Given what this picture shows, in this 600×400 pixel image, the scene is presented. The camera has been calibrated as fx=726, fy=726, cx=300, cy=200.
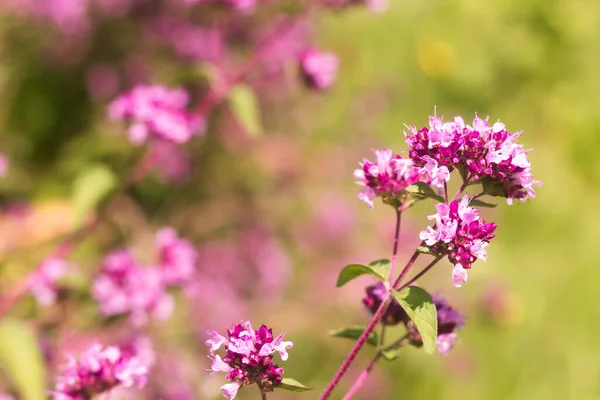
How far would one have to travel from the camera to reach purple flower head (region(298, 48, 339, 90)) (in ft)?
7.97

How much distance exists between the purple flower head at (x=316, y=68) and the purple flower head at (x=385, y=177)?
1124mm

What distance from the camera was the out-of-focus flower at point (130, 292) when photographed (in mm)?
2156

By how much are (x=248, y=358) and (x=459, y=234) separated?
1.31 ft

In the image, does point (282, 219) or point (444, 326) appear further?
point (282, 219)

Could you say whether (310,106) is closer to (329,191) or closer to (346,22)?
(329,191)

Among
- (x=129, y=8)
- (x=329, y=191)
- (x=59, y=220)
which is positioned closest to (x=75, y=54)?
(x=129, y=8)

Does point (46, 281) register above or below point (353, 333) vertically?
above

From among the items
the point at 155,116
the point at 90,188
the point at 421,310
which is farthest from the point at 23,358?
the point at 421,310

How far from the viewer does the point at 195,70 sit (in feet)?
7.23

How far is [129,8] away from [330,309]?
195cm

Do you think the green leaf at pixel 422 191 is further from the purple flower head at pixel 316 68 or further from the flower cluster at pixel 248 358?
the purple flower head at pixel 316 68

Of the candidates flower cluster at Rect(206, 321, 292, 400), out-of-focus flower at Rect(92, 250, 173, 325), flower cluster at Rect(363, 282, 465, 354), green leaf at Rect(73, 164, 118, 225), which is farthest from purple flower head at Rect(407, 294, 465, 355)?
green leaf at Rect(73, 164, 118, 225)

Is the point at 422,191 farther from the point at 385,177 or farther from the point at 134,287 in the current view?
the point at 134,287

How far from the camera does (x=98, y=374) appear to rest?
143cm
